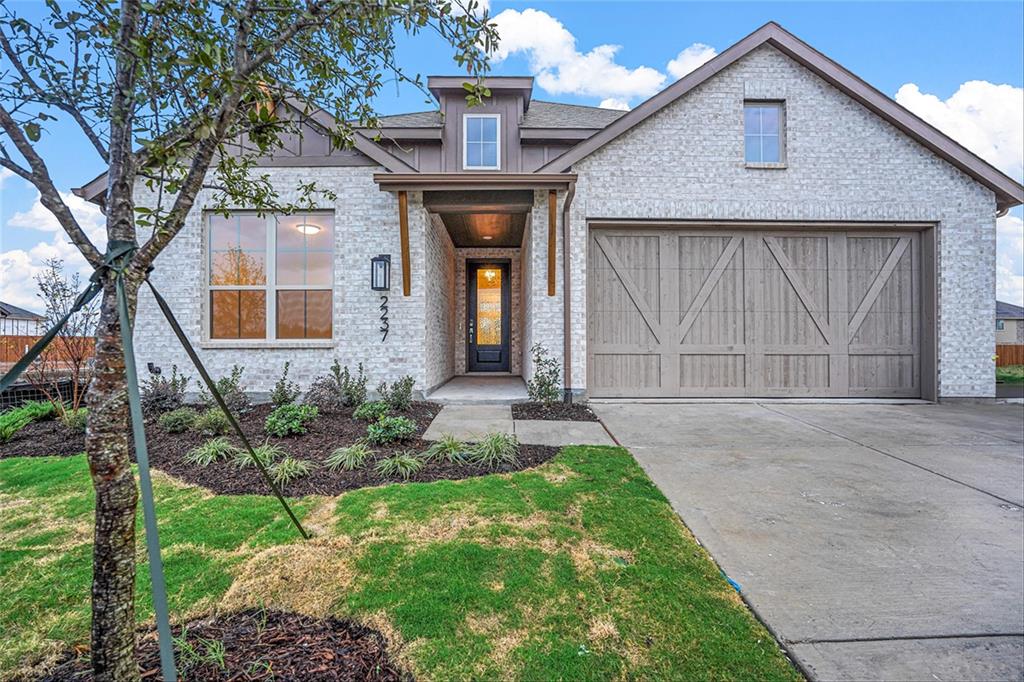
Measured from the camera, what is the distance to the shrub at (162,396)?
576 cm

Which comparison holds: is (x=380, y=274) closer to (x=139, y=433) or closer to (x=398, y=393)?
(x=398, y=393)

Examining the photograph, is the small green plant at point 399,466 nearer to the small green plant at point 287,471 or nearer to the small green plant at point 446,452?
the small green plant at point 446,452

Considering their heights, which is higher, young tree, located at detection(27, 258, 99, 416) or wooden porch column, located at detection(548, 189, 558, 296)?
wooden porch column, located at detection(548, 189, 558, 296)

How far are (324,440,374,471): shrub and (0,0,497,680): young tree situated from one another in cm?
240

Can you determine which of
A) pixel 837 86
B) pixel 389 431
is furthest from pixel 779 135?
pixel 389 431

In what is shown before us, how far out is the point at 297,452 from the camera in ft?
13.6

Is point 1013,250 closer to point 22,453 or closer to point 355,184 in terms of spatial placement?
point 355,184

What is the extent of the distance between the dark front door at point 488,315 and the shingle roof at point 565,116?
3.30 m

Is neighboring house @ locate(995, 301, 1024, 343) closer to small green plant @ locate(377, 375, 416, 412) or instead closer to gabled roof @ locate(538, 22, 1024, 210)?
gabled roof @ locate(538, 22, 1024, 210)

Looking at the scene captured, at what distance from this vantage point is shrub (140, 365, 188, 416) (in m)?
5.76

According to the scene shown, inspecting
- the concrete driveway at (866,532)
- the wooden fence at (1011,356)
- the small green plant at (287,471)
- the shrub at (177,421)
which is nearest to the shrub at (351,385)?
the shrub at (177,421)

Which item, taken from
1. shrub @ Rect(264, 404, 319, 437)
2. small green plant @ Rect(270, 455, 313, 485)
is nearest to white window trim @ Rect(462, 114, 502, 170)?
shrub @ Rect(264, 404, 319, 437)

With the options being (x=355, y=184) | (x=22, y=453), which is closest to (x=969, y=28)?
(x=355, y=184)

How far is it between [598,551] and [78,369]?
22.5 feet
